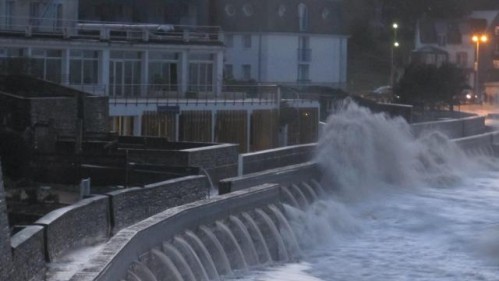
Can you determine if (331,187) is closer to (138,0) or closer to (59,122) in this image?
(59,122)

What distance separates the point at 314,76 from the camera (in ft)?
195

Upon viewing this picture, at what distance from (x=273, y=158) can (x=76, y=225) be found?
13.2m

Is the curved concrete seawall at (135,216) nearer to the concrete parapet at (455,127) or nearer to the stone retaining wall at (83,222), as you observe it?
the stone retaining wall at (83,222)

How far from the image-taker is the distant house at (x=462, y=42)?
261ft

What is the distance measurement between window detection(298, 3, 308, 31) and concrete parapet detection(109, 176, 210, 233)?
1407 inches

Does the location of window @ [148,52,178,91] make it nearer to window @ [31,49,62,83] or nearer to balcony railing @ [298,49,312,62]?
window @ [31,49,62,83]

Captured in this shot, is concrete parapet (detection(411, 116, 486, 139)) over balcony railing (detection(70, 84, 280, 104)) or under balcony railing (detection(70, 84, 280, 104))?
under

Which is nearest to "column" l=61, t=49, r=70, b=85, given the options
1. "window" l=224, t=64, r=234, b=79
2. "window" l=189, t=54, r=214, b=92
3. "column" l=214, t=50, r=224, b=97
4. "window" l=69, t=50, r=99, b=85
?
"window" l=69, t=50, r=99, b=85

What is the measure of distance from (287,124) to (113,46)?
22.1ft

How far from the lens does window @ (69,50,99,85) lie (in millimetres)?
40469

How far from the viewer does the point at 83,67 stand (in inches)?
1607

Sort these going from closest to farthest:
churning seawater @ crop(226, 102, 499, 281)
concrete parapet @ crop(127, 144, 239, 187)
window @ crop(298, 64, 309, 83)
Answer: churning seawater @ crop(226, 102, 499, 281)
concrete parapet @ crop(127, 144, 239, 187)
window @ crop(298, 64, 309, 83)

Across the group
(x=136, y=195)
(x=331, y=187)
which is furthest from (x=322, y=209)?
(x=136, y=195)

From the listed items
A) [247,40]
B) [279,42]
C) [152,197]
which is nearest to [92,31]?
[247,40]
